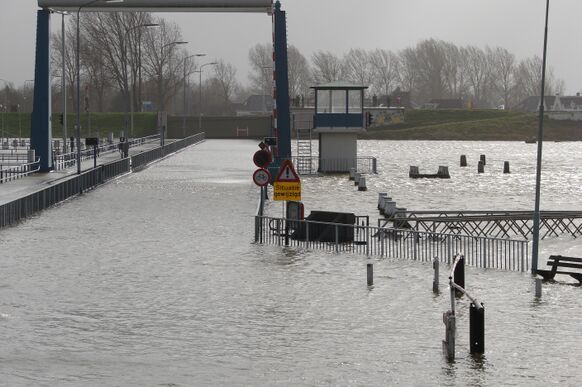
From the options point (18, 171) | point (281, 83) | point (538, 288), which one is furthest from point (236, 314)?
point (281, 83)

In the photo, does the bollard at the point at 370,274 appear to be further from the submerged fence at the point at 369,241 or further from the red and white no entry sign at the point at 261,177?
the red and white no entry sign at the point at 261,177

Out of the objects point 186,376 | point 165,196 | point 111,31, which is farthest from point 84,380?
point 111,31

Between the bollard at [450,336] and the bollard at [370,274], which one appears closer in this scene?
the bollard at [450,336]

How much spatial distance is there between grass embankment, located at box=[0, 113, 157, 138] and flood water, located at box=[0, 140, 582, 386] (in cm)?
13626

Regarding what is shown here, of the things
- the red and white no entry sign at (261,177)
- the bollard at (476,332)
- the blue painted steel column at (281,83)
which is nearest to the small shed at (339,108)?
the blue painted steel column at (281,83)

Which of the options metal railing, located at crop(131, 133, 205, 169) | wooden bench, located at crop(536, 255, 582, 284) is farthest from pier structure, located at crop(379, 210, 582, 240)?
metal railing, located at crop(131, 133, 205, 169)

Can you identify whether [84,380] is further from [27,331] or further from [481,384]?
[481,384]

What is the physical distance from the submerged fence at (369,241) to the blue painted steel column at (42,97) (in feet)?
120

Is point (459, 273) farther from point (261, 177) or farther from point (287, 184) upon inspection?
point (261, 177)

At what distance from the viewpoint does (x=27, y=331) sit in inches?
927

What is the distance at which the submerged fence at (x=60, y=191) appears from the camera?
44.1 m

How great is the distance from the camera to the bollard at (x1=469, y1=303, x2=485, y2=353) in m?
21.5

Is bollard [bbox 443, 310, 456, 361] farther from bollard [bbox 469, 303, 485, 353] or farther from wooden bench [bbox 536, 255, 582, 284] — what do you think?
wooden bench [bbox 536, 255, 582, 284]

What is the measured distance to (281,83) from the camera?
71875 mm
